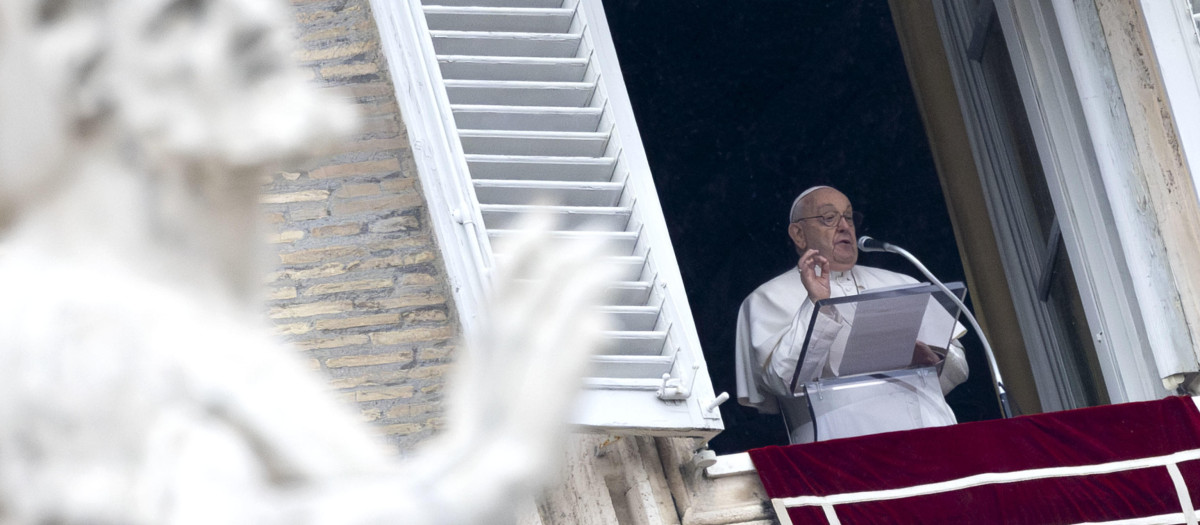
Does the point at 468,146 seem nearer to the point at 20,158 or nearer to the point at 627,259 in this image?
the point at 627,259

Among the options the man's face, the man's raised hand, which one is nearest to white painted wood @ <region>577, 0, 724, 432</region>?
the man's raised hand

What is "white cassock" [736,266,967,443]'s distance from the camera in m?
5.36

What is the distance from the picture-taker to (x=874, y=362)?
5227 millimetres

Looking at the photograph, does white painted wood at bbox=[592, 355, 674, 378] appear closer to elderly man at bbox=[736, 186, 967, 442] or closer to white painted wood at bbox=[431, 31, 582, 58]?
elderly man at bbox=[736, 186, 967, 442]

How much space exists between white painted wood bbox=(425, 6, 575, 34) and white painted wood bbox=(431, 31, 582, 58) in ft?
0.18

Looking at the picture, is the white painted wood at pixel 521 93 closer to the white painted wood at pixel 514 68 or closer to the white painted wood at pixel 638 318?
the white painted wood at pixel 514 68

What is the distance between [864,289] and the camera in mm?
7074

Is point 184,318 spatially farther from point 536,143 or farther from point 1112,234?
point 1112,234

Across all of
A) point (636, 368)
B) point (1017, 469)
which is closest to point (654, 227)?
point (636, 368)

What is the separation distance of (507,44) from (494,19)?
0.33 feet

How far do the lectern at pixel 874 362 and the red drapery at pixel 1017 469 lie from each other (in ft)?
0.98

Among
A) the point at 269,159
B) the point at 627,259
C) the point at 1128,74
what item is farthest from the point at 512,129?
the point at 269,159

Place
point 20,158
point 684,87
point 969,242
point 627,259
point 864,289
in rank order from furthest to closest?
point 684,87 < point 969,242 < point 864,289 < point 627,259 < point 20,158

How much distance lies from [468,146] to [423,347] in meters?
0.62
